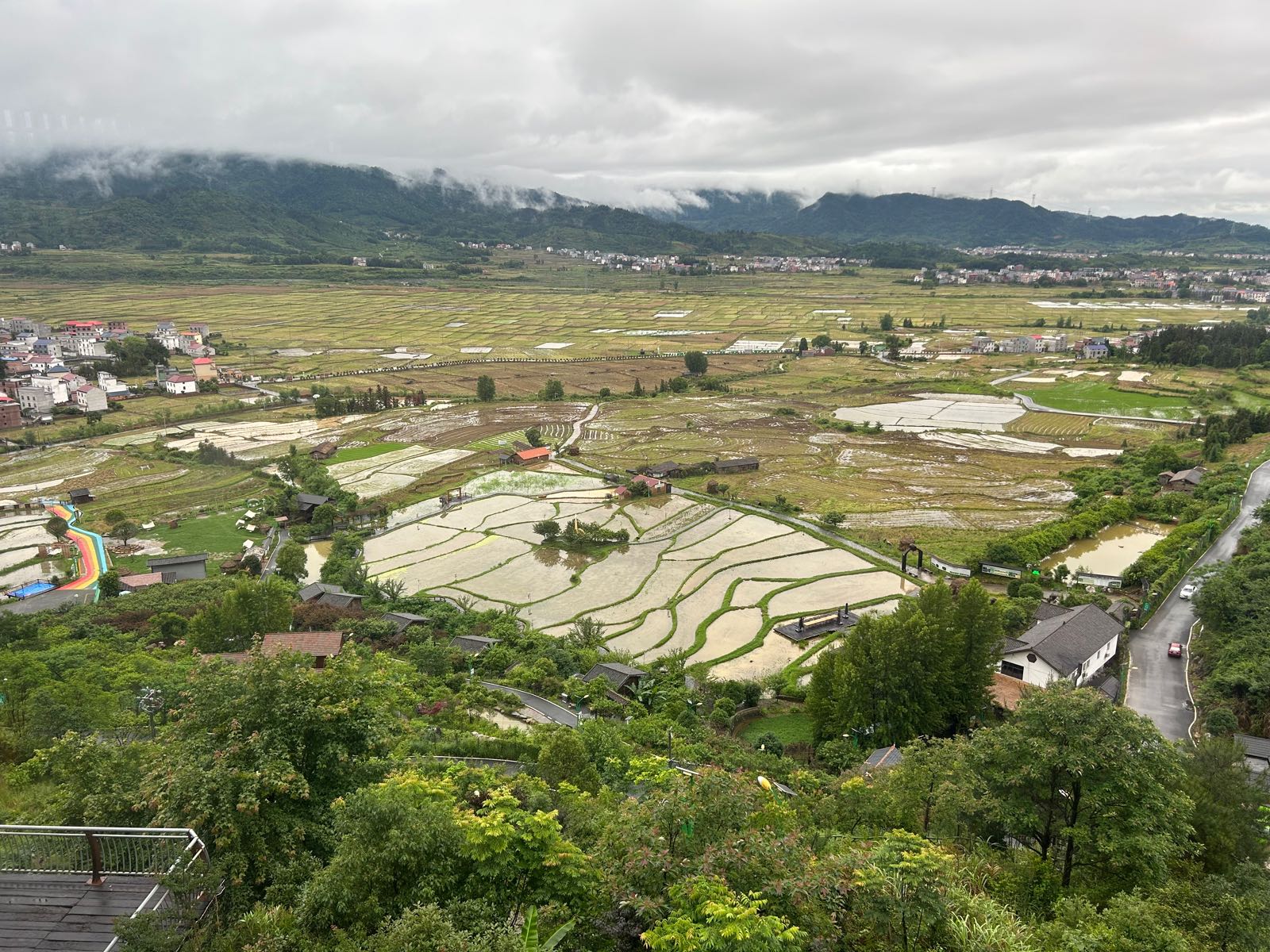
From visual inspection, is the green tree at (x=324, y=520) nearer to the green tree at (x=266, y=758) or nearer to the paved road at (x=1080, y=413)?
the green tree at (x=266, y=758)

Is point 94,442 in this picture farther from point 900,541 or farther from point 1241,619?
point 1241,619

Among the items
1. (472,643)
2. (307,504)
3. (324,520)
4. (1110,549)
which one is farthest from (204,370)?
(1110,549)

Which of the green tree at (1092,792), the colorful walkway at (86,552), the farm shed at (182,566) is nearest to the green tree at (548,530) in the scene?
the farm shed at (182,566)

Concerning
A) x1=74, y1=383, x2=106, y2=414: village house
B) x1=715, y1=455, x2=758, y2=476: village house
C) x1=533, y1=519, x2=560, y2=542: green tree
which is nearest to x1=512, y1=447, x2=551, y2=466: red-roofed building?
x1=715, y1=455, x2=758, y2=476: village house

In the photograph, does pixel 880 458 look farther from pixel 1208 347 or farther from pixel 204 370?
pixel 204 370

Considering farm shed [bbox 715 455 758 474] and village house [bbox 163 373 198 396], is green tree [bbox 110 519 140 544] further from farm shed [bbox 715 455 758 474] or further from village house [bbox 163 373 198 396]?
village house [bbox 163 373 198 396]

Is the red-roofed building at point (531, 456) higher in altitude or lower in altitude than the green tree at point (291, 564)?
higher

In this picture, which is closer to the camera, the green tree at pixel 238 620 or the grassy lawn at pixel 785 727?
the grassy lawn at pixel 785 727
